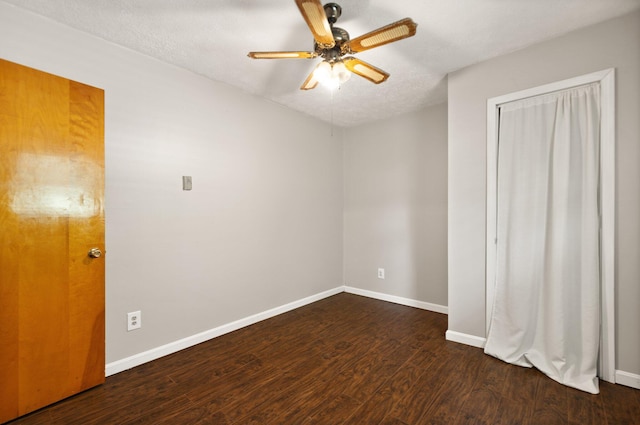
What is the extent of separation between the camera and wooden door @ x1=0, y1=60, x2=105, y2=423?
5.49 ft

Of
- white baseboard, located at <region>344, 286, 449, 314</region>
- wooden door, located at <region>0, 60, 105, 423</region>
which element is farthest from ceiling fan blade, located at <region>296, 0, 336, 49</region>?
white baseboard, located at <region>344, 286, 449, 314</region>

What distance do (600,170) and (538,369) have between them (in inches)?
59.5

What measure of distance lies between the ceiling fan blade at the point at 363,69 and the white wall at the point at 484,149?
0.99 metres

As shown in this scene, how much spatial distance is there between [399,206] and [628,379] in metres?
2.46

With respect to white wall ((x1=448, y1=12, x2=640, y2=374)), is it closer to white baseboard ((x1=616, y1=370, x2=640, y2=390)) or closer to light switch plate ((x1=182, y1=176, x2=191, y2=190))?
white baseboard ((x1=616, y1=370, x2=640, y2=390))

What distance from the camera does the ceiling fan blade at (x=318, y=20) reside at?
4.46 ft

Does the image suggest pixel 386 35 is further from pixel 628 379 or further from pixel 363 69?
pixel 628 379

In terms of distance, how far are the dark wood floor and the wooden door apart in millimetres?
223

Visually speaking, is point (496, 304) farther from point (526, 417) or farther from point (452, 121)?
point (452, 121)

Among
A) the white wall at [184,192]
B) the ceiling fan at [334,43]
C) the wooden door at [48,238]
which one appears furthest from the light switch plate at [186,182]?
the ceiling fan at [334,43]

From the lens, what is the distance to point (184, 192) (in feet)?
8.43

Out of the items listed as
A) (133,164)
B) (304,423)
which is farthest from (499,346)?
(133,164)

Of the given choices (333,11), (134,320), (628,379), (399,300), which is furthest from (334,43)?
(399,300)

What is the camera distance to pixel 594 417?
1.67 m
